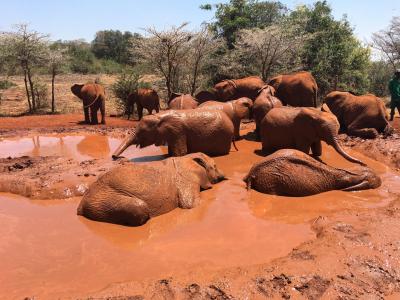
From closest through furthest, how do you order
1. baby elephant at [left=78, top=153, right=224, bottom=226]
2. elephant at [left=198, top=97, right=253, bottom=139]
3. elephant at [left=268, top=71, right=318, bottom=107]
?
baby elephant at [left=78, top=153, right=224, bottom=226]
elephant at [left=198, top=97, right=253, bottom=139]
elephant at [left=268, top=71, right=318, bottom=107]

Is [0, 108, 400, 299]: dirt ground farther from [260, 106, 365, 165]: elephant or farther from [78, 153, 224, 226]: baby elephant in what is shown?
[260, 106, 365, 165]: elephant

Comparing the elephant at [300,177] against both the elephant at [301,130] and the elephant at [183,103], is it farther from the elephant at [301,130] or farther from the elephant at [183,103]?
the elephant at [183,103]

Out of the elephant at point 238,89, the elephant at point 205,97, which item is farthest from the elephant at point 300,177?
the elephant at point 205,97

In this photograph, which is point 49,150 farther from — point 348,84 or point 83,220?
point 348,84

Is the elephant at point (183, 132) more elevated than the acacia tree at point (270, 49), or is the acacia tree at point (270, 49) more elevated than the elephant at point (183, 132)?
the acacia tree at point (270, 49)

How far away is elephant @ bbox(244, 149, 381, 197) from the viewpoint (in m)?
7.32

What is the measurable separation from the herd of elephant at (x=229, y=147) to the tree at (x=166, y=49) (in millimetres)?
4778

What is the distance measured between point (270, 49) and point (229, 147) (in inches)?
452

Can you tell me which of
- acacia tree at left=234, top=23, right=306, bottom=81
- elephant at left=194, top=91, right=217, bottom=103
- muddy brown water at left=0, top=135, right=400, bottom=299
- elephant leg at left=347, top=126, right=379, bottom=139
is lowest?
muddy brown water at left=0, top=135, right=400, bottom=299

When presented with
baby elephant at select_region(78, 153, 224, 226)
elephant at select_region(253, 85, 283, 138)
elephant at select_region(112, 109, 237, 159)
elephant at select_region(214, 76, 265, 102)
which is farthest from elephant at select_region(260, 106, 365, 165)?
elephant at select_region(214, 76, 265, 102)

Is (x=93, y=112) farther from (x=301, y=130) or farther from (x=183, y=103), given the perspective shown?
(x=301, y=130)

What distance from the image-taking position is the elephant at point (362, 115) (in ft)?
39.6

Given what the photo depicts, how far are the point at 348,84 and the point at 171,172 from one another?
20.3 m

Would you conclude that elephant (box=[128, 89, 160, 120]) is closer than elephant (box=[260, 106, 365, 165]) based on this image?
No
